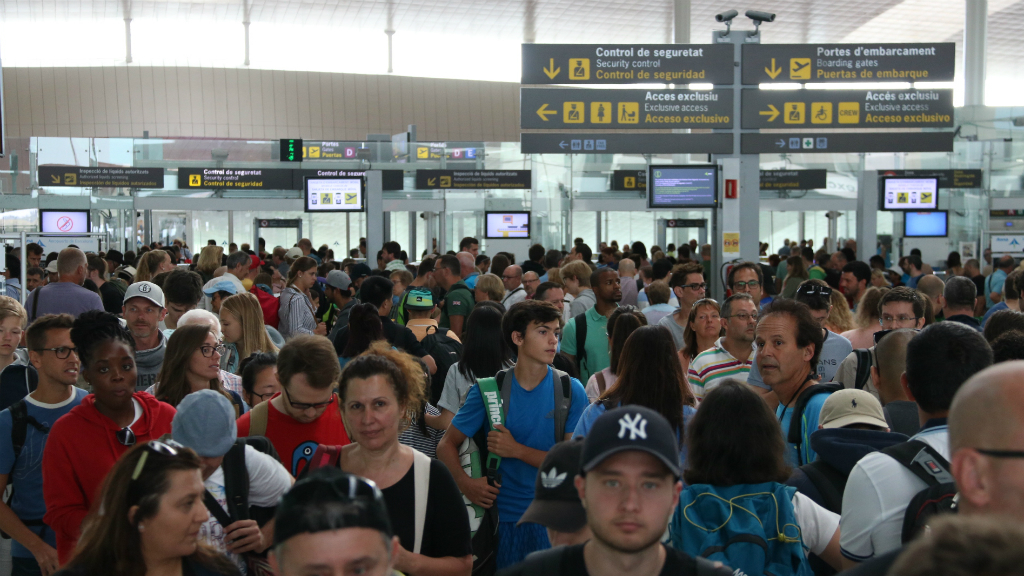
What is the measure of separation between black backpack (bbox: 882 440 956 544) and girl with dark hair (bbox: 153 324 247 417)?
2.71 meters

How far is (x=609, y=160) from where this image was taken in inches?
754

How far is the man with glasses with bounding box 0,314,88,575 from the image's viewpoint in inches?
127

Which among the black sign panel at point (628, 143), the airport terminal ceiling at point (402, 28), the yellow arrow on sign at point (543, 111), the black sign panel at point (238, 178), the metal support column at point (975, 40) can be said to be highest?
the airport terminal ceiling at point (402, 28)

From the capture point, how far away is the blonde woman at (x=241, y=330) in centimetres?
510

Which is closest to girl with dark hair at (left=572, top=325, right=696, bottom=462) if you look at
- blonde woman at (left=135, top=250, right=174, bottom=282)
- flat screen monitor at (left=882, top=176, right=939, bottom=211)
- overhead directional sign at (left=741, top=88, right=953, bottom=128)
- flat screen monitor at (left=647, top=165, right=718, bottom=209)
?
blonde woman at (left=135, top=250, right=174, bottom=282)

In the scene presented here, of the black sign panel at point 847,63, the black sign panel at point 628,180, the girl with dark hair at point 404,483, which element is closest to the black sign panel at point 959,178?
the black sign panel at point 628,180

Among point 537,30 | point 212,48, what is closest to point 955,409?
point 537,30

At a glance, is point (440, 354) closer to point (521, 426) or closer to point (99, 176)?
point (521, 426)

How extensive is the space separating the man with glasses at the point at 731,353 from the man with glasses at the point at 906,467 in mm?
1870

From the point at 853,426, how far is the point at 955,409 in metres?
1.26

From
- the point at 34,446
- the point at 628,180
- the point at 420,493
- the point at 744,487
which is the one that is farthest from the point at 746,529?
the point at 628,180

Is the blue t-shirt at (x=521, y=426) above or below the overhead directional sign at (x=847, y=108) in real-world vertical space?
below

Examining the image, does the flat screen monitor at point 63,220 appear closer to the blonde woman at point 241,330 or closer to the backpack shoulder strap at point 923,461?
the blonde woman at point 241,330

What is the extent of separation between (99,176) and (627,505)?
19235 mm
